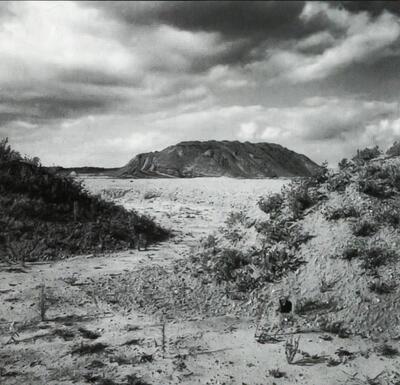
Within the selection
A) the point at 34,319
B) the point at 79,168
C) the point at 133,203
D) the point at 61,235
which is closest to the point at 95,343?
the point at 34,319

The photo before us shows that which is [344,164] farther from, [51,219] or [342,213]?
[51,219]

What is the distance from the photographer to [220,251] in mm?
8219

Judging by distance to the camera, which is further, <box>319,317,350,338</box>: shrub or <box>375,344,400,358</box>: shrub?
<box>319,317,350,338</box>: shrub

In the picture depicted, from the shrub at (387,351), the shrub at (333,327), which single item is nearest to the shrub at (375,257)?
the shrub at (333,327)

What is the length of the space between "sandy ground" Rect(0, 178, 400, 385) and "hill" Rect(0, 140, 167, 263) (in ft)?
4.94

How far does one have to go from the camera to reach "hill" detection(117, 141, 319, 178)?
147 feet

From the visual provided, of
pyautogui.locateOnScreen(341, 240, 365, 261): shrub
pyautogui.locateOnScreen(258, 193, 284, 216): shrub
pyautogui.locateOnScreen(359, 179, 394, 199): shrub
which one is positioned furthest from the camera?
pyautogui.locateOnScreen(258, 193, 284, 216): shrub

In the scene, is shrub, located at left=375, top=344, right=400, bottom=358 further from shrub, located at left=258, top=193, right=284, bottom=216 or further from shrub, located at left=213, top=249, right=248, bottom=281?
shrub, located at left=258, top=193, right=284, bottom=216

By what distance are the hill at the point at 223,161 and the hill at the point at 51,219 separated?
1099 inches

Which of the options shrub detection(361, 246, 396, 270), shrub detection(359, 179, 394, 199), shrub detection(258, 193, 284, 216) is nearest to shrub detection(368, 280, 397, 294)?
shrub detection(361, 246, 396, 270)

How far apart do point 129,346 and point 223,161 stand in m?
42.9

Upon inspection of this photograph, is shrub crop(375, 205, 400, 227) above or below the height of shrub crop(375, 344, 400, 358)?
above

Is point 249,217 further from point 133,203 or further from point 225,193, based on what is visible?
point 225,193

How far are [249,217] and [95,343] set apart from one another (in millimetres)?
A: 4603
